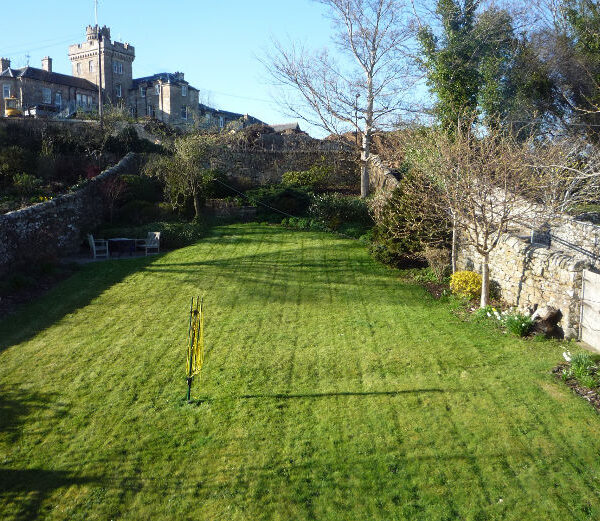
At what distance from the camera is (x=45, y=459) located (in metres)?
5.88

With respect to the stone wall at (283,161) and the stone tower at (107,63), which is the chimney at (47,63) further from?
the stone wall at (283,161)

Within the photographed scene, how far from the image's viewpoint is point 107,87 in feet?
A: 164

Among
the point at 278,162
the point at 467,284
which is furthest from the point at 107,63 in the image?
the point at 467,284

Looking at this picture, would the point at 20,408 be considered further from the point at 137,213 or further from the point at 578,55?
the point at 578,55

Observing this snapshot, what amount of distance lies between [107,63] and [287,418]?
5287cm

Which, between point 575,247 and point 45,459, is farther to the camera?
point 575,247

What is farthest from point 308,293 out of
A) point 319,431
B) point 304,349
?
point 319,431

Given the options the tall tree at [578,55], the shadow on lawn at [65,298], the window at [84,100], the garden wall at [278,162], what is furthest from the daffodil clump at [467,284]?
the window at [84,100]

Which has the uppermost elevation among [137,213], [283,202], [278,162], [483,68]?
[483,68]

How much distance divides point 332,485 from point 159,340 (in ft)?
16.7

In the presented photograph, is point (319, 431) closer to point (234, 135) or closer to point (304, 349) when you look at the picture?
point (304, 349)

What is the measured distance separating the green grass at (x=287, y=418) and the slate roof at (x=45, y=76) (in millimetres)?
38747

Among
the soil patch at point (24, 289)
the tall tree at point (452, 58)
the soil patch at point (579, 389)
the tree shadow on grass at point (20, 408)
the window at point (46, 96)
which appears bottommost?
the tree shadow on grass at point (20, 408)

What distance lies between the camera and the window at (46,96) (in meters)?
43.1
